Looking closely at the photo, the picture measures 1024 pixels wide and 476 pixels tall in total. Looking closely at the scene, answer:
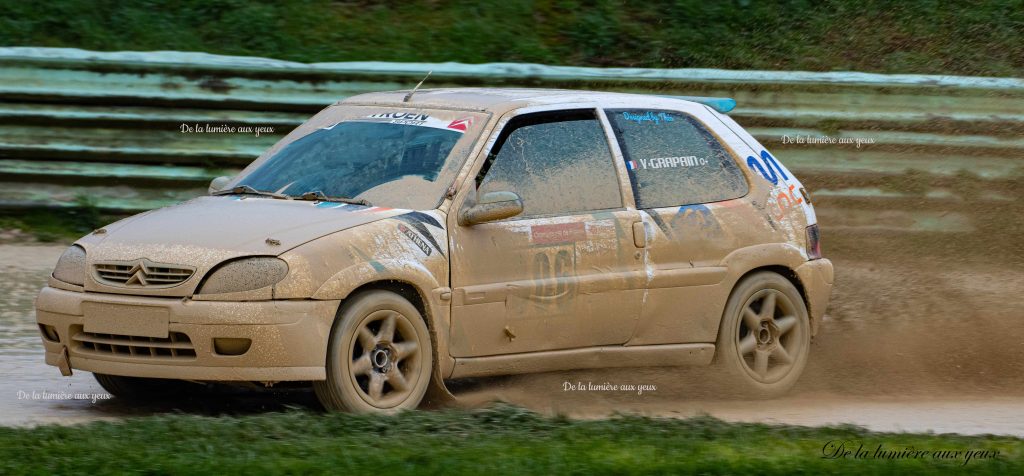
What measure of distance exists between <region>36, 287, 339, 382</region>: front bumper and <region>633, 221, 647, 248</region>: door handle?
1.79m

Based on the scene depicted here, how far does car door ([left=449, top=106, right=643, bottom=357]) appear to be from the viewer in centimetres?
725

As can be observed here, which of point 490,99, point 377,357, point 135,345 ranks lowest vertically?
point 377,357

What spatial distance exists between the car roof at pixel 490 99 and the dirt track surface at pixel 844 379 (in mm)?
1381

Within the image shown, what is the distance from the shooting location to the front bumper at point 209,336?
650 centimetres

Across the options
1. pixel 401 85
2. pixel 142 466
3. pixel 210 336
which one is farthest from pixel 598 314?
pixel 401 85

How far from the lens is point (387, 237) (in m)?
6.93

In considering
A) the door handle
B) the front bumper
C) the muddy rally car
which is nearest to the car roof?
the muddy rally car

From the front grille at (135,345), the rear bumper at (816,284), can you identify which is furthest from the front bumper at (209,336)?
the rear bumper at (816,284)

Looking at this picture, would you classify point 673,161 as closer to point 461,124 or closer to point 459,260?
point 461,124

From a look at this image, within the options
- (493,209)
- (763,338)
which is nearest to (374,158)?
(493,209)

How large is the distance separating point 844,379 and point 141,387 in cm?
388

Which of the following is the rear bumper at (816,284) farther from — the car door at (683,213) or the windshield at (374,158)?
the windshield at (374,158)

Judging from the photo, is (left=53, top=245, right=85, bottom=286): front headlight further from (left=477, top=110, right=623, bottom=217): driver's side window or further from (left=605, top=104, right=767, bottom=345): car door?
(left=605, top=104, right=767, bottom=345): car door

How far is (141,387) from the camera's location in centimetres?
743
